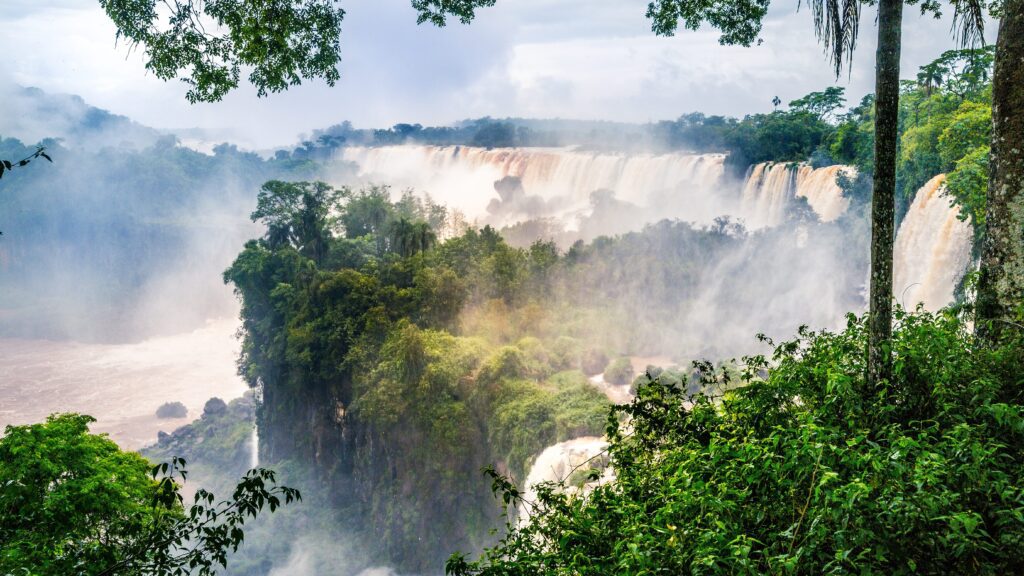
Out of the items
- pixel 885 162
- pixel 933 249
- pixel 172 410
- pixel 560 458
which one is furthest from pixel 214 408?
pixel 885 162

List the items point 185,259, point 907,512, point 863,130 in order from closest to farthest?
point 907,512
point 863,130
point 185,259

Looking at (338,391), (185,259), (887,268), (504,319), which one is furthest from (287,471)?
(185,259)

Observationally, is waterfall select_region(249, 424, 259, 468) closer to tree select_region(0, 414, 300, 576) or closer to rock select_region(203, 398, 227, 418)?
rock select_region(203, 398, 227, 418)

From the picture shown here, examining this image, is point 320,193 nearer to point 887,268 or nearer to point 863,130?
point 863,130

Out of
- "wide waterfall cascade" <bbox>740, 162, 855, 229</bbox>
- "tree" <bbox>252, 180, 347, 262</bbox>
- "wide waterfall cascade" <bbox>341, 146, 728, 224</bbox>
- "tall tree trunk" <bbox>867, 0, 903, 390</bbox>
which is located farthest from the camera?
"wide waterfall cascade" <bbox>341, 146, 728, 224</bbox>

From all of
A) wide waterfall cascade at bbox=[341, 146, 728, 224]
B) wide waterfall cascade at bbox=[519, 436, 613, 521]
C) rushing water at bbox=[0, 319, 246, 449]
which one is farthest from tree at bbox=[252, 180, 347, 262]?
wide waterfall cascade at bbox=[519, 436, 613, 521]

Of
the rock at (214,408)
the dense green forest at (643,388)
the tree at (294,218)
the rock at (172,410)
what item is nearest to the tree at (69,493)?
the dense green forest at (643,388)
